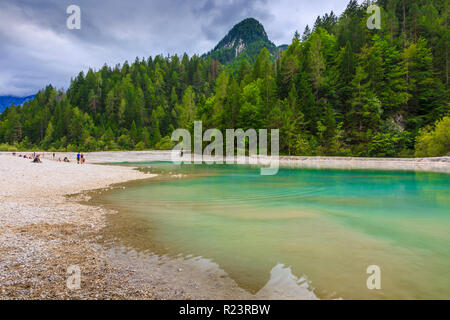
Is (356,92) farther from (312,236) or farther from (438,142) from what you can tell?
(312,236)

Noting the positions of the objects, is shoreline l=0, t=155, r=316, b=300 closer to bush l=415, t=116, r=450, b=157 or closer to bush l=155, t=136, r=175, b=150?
bush l=415, t=116, r=450, b=157

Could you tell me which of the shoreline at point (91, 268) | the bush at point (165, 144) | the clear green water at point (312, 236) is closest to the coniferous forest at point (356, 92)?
the bush at point (165, 144)

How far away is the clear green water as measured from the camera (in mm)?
5750

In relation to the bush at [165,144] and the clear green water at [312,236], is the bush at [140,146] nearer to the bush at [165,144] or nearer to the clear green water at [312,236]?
the bush at [165,144]

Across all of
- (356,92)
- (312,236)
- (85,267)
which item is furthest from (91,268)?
(356,92)

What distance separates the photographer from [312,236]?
29.4 feet

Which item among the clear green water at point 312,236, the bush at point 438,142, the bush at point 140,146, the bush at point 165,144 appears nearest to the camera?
the clear green water at point 312,236

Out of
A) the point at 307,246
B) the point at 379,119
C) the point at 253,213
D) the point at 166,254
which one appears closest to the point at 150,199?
the point at 253,213

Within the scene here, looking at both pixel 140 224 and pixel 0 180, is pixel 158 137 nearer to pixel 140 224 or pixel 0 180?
pixel 0 180

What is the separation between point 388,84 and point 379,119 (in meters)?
12.3

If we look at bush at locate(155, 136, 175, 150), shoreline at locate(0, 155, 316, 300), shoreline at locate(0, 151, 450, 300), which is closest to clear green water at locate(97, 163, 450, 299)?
shoreline at locate(0, 155, 316, 300)

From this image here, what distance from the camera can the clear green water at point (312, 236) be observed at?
5.75 metres

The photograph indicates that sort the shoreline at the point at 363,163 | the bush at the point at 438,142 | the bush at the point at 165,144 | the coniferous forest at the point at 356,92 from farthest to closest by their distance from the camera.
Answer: the bush at the point at 165,144, the coniferous forest at the point at 356,92, the bush at the point at 438,142, the shoreline at the point at 363,163

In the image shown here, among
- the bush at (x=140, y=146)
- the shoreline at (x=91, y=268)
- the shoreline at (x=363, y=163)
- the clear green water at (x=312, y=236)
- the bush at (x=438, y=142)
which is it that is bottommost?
the clear green water at (x=312, y=236)
